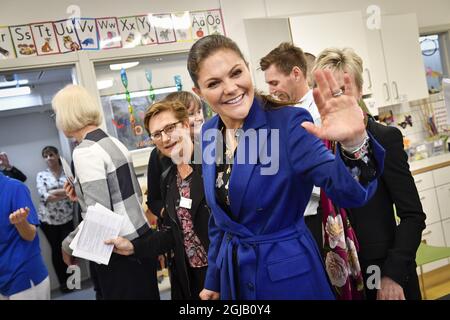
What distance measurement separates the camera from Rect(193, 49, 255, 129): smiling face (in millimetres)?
881

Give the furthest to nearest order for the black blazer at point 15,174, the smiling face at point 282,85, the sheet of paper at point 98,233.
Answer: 1. the black blazer at point 15,174
2. the smiling face at point 282,85
3. the sheet of paper at point 98,233

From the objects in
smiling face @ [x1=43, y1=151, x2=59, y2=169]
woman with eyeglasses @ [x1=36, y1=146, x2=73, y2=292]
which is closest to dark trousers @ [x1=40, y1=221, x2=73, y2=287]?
woman with eyeglasses @ [x1=36, y1=146, x2=73, y2=292]

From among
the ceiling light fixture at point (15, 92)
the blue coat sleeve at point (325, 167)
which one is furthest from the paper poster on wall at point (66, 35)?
the blue coat sleeve at point (325, 167)

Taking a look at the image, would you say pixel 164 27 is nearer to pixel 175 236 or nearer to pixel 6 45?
pixel 6 45

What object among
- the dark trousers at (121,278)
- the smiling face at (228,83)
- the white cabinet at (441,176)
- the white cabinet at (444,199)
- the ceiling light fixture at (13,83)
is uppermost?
the ceiling light fixture at (13,83)

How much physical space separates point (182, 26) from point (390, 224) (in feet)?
6.35

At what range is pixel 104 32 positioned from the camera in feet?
7.84

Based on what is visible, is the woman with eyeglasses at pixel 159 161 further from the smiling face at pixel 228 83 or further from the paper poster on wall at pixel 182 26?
the paper poster on wall at pixel 182 26

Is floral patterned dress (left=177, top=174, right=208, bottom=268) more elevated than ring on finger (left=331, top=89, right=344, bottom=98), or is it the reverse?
ring on finger (left=331, top=89, right=344, bottom=98)

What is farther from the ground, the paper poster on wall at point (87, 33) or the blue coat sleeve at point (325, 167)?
the paper poster on wall at point (87, 33)

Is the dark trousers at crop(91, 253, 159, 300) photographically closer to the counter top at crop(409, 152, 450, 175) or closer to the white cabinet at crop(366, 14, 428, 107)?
the counter top at crop(409, 152, 450, 175)

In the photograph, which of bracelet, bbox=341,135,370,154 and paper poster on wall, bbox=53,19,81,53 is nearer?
bracelet, bbox=341,135,370,154

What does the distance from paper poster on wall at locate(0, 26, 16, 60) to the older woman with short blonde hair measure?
1069mm

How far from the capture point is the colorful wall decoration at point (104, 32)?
7.30 feet
